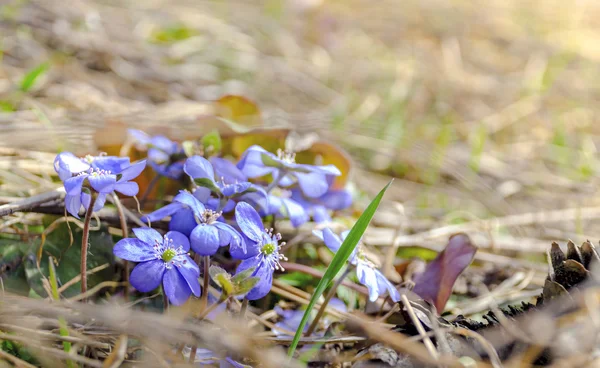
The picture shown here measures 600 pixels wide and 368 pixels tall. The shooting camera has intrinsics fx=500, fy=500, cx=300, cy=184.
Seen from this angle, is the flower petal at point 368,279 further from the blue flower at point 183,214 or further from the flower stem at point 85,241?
the flower stem at point 85,241

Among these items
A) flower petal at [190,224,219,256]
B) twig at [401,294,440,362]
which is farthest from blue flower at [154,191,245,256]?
twig at [401,294,440,362]

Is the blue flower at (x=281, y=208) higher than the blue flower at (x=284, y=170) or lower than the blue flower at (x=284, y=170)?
lower

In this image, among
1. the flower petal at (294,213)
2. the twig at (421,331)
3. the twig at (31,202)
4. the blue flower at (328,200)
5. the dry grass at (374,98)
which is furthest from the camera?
the dry grass at (374,98)

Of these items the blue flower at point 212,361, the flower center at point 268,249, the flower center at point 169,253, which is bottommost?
the blue flower at point 212,361

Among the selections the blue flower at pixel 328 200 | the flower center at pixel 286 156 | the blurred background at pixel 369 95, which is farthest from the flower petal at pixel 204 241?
the blurred background at pixel 369 95

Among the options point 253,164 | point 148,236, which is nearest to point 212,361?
point 148,236

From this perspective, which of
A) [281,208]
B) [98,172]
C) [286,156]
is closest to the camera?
[98,172]

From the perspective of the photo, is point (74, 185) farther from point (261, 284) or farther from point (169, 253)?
point (261, 284)
